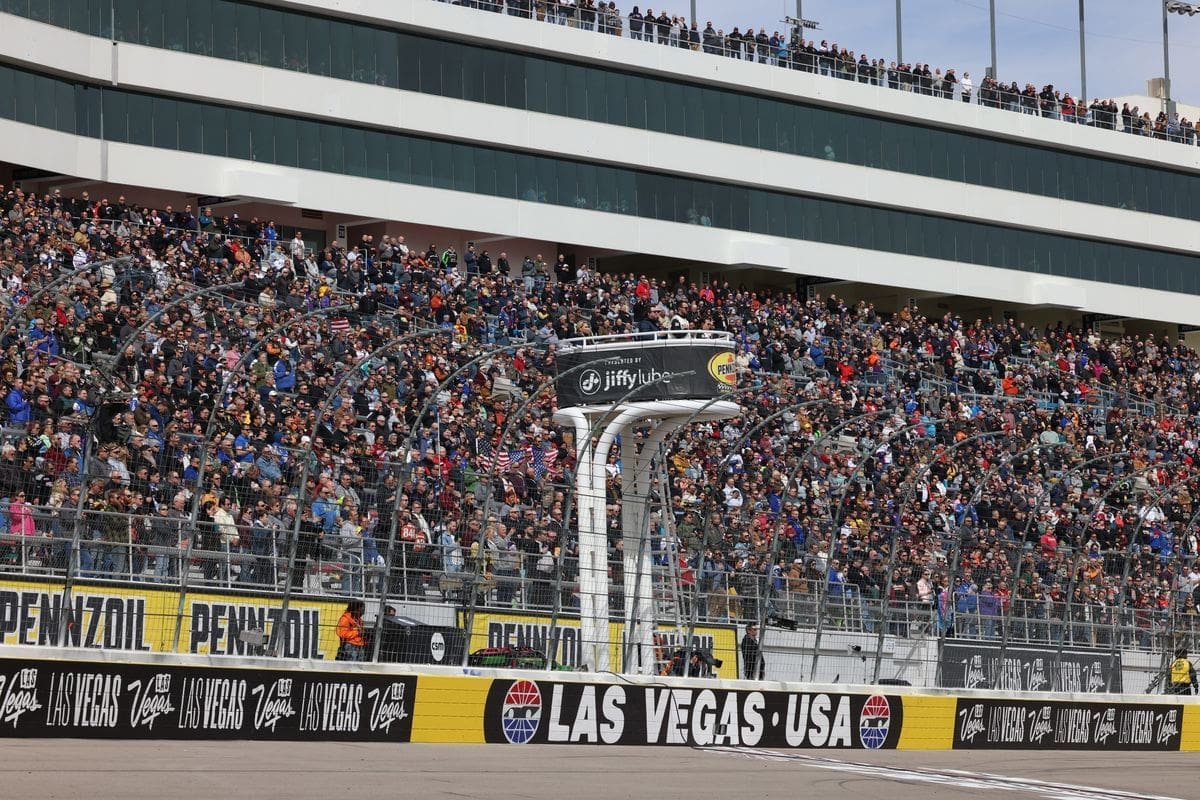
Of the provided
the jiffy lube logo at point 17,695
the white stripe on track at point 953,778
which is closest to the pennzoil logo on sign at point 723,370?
the white stripe on track at point 953,778

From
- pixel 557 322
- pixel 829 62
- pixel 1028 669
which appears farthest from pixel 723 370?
pixel 829 62

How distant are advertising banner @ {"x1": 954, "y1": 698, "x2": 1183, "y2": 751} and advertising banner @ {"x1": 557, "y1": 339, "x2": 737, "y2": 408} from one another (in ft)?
17.1

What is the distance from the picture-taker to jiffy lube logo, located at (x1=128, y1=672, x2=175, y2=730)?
57.0 ft

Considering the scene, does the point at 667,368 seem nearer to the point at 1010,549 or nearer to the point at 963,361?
the point at 1010,549

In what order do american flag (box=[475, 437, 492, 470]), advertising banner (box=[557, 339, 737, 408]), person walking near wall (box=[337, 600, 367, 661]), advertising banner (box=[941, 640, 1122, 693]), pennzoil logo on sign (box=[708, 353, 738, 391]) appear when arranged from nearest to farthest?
person walking near wall (box=[337, 600, 367, 661])
advertising banner (box=[557, 339, 737, 408])
pennzoil logo on sign (box=[708, 353, 738, 391])
advertising banner (box=[941, 640, 1122, 693])
american flag (box=[475, 437, 492, 470])

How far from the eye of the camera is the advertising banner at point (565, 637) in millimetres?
19781

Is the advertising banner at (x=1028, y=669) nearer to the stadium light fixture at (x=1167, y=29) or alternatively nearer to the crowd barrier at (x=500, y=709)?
the crowd barrier at (x=500, y=709)

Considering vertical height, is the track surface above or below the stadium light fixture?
below

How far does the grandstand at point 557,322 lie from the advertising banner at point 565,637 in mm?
126

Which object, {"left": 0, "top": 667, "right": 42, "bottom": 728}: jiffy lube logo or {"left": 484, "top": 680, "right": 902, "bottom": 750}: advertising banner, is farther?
{"left": 484, "top": 680, "right": 902, "bottom": 750}: advertising banner

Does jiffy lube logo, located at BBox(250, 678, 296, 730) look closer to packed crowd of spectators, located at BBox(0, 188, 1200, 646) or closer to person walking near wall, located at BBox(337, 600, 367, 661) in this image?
person walking near wall, located at BBox(337, 600, 367, 661)

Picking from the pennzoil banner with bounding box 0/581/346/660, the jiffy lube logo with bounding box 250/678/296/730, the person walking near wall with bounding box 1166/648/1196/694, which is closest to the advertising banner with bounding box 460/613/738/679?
the pennzoil banner with bounding box 0/581/346/660

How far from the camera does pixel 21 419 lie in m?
20.4

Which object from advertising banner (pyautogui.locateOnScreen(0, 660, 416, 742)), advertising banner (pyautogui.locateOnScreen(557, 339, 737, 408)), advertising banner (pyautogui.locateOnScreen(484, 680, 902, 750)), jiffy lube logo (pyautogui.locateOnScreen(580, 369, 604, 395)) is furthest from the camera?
jiffy lube logo (pyautogui.locateOnScreen(580, 369, 604, 395))
